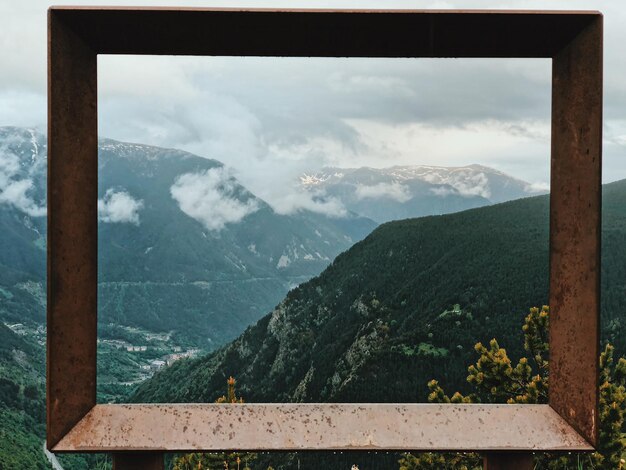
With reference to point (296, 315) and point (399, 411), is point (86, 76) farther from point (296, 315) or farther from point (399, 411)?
point (296, 315)

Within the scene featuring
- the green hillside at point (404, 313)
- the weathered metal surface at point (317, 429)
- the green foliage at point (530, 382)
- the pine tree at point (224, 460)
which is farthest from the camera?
the green hillside at point (404, 313)

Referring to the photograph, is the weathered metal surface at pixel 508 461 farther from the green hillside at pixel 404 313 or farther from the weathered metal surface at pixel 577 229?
the green hillside at pixel 404 313

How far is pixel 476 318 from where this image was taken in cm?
8188

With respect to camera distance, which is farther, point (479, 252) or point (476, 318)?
point (479, 252)

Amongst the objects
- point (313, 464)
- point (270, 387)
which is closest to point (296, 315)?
point (270, 387)

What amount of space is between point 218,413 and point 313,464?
216 ft

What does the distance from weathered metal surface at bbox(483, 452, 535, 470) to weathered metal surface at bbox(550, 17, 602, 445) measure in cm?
20

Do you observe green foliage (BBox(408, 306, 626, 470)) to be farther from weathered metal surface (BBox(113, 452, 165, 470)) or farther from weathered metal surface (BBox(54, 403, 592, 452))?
weathered metal surface (BBox(113, 452, 165, 470))

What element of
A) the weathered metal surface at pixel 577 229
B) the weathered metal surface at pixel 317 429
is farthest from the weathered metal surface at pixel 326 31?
the weathered metal surface at pixel 317 429

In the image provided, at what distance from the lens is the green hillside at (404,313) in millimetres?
73188

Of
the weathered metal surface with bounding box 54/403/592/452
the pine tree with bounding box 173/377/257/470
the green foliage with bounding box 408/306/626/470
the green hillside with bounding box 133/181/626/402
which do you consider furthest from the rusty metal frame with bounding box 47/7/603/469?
the green hillside with bounding box 133/181/626/402

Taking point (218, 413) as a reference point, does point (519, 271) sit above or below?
below

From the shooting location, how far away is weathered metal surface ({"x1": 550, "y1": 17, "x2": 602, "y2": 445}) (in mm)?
1934

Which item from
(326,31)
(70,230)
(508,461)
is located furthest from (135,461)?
(326,31)
